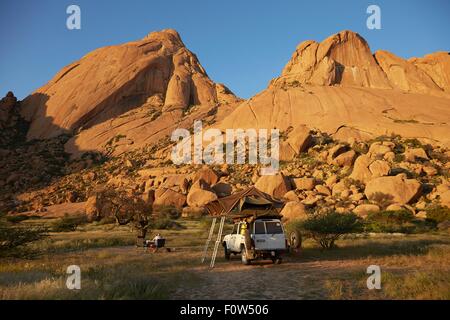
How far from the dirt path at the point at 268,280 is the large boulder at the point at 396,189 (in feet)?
89.7

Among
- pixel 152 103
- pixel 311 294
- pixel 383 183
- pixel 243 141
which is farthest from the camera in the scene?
pixel 152 103

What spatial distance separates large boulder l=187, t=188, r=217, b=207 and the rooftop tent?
3104 cm

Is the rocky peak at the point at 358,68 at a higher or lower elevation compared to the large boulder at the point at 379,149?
higher

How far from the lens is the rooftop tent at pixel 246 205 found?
1607 centimetres

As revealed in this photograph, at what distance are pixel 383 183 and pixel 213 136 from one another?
1313 inches

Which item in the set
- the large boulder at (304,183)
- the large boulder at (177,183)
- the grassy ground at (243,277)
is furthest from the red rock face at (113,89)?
the grassy ground at (243,277)

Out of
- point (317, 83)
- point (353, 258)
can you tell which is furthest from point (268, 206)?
point (317, 83)

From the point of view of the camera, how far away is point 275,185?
45.6 meters

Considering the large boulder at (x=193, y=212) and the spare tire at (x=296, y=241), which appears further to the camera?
the large boulder at (x=193, y=212)

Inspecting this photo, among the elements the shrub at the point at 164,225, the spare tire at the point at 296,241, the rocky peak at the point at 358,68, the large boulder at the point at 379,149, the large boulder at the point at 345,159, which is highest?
the rocky peak at the point at 358,68

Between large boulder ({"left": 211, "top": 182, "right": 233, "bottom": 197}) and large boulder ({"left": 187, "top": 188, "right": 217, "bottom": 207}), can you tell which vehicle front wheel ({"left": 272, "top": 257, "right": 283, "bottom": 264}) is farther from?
large boulder ({"left": 211, "top": 182, "right": 233, "bottom": 197})

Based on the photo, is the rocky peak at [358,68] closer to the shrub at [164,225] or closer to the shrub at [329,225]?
the shrub at [164,225]
